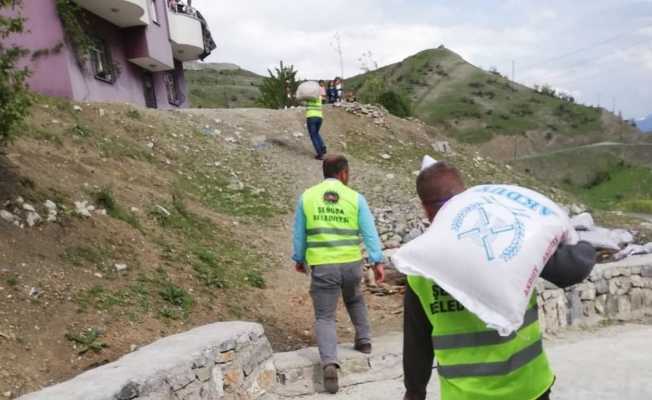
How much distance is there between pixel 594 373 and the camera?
179 inches

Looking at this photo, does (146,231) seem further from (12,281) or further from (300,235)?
(300,235)

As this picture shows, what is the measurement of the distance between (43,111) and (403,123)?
34.3ft

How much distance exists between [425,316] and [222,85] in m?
52.7

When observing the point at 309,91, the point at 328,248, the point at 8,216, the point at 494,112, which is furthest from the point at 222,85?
the point at 328,248

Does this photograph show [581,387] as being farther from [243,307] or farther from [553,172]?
[553,172]

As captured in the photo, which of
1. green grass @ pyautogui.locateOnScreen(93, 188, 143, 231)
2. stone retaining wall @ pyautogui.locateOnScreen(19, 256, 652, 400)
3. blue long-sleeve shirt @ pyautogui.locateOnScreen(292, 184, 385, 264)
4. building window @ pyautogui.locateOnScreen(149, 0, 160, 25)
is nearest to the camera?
stone retaining wall @ pyautogui.locateOnScreen(19, 256, 652, 400)

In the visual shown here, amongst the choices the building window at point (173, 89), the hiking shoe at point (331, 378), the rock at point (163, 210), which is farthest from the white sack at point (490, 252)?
the building window at point (173, 89)

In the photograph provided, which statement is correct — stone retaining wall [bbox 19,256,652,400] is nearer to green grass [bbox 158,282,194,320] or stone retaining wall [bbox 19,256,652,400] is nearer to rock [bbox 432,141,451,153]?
green grass [bbox 158,282,194,320]

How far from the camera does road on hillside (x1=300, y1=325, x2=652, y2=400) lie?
4.16m

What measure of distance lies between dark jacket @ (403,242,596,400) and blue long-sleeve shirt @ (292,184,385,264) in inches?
91.7

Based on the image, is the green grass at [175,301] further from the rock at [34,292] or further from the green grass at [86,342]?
the rock at [34,292]

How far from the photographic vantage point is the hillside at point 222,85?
1773 inches

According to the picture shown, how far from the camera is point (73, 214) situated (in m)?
6.18

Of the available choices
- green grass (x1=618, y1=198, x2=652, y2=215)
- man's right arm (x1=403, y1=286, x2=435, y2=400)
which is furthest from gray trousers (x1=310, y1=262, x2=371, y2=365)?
green grass (x1=618, y1=198, x2=652, y2=215)
